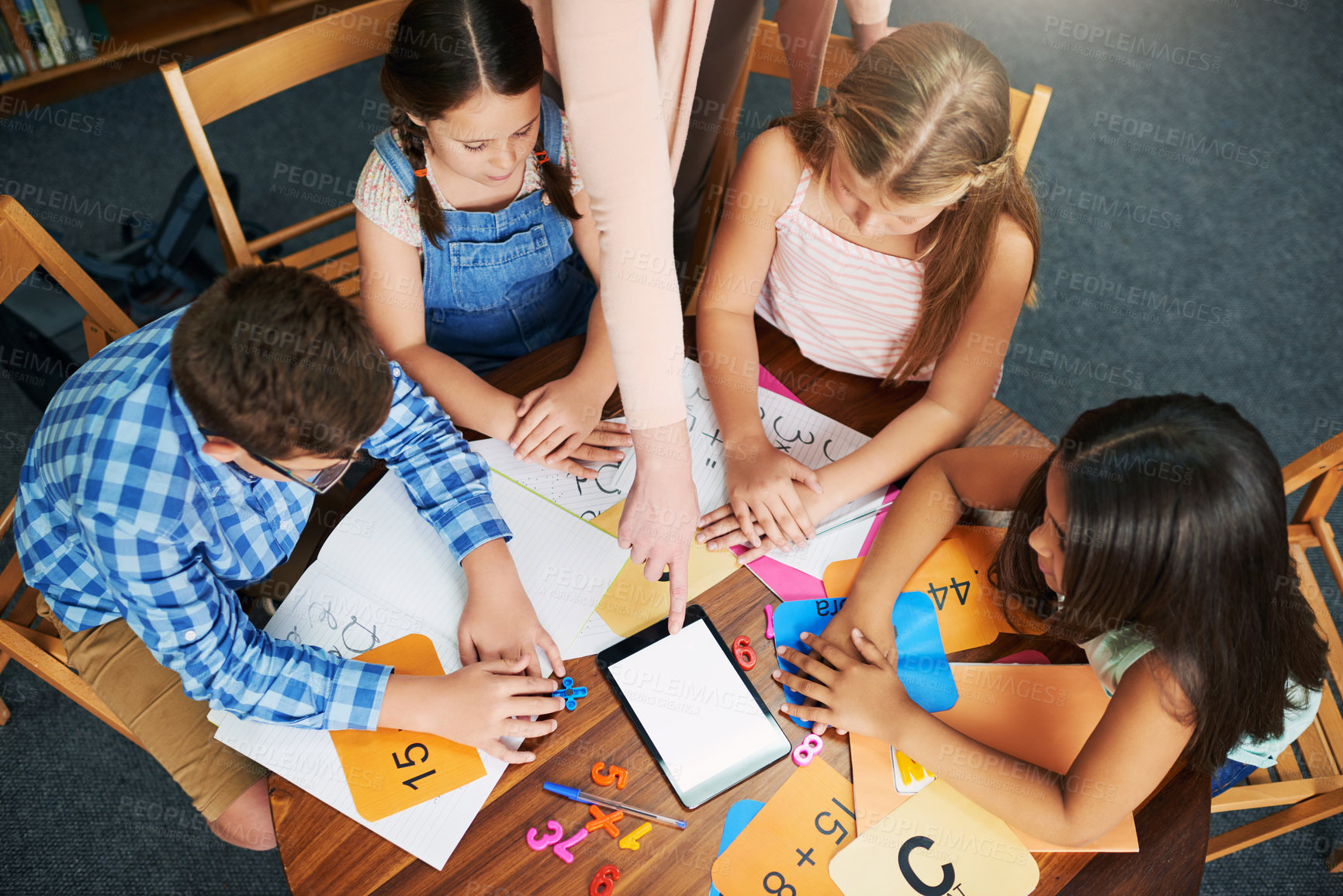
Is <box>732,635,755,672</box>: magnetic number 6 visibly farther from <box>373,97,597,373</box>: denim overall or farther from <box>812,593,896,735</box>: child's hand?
<box>373,97,597,373</box>: denim overall

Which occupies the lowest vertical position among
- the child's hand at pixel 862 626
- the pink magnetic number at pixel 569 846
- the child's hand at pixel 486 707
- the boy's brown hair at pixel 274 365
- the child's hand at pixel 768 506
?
the pink magnetic number at pixel 569 846

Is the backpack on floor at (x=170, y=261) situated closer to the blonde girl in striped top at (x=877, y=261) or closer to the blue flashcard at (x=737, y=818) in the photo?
the blonde girl in striped top at (x=877, y=261)

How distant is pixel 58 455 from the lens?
2.93ft

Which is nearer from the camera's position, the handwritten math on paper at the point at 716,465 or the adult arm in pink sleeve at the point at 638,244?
the adult arm in pink sleeve at the point at 638,244

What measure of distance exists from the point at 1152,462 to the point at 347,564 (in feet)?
2.75

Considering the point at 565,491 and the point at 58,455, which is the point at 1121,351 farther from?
the point at 58,455

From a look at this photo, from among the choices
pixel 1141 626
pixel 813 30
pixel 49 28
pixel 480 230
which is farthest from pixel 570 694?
pixel 49 28

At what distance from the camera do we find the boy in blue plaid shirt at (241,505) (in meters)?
0.81

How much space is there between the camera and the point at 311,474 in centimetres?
90

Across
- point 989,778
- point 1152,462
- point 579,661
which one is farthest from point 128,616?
point 1152,462

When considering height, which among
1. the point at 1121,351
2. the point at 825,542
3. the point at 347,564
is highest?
the point at 347,564

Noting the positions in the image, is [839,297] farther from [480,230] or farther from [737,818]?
[737,818]

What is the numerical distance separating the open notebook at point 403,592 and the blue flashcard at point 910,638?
195 mm

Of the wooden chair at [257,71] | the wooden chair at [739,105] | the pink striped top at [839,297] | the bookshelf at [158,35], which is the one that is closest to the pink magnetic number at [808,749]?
the pink striped top at [839,297]
